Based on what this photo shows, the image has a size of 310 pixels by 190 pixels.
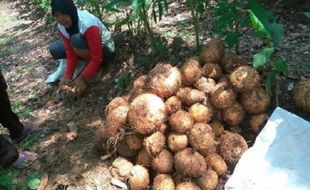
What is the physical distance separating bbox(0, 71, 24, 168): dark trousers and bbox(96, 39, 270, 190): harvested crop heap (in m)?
0.76

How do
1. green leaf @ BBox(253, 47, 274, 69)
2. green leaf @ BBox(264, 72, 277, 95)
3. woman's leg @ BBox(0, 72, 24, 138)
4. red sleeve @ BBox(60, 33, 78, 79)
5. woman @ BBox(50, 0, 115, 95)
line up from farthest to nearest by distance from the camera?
1. red sleeve @ BBox(60, 33, 78, 79)
2. woman @ BBox(50, 0, 115, 95)
3. woman's leg @ BBox(0, 72, 24, 138)
4. green leaf @ BBox(264, 72, 277, 95)
5. green leaf @ BBox(253, 47, 274, 69)

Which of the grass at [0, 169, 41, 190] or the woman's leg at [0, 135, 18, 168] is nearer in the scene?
the grass at [0, 169, 41, 190]

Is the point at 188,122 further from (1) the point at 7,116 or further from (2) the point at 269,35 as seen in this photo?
(1) the point at 7,116

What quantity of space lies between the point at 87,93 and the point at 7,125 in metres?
0.82

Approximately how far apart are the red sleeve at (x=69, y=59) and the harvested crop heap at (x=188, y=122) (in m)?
1.33

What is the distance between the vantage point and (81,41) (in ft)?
12.5

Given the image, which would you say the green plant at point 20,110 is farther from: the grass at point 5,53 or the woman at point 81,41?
the grass at point 5,53

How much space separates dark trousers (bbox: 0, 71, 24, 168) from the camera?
3023 mm

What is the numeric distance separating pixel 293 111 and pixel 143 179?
1.13 metres

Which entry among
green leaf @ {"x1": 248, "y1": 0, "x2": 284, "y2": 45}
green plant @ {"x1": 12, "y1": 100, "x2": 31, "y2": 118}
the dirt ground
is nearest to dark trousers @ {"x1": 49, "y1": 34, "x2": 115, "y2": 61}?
the dirt ground

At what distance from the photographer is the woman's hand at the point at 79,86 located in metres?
3.74

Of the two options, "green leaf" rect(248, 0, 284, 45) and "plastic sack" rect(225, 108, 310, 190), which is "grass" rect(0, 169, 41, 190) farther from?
"green leaf" rect(248, 0, 284, 45)

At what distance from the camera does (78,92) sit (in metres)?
3.75

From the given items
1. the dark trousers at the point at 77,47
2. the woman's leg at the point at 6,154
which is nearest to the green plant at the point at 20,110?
the dark trousers at the point at 77,47
